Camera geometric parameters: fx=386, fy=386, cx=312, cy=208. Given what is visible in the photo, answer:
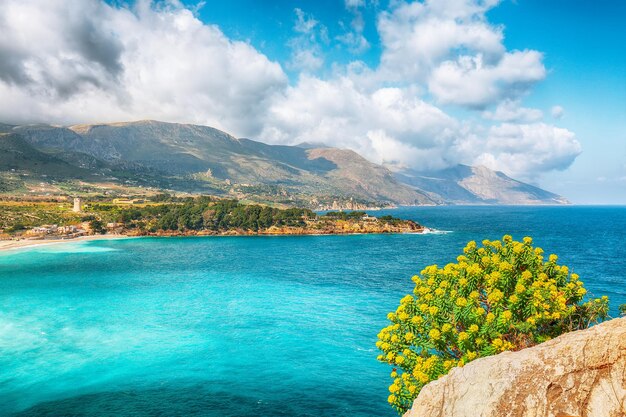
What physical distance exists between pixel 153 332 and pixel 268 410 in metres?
30.3

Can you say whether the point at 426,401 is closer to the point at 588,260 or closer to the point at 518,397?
the point at 518,397

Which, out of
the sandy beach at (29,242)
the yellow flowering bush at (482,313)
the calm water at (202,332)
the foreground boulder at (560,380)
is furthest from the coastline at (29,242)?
the foreground boulder at (560,380)

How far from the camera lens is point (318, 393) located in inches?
1597

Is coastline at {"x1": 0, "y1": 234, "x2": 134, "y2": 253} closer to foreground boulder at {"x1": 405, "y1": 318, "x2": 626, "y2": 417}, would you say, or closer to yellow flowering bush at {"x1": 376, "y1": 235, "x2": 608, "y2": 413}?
yellow flowering bush at {"x1": 376, "y1": 235, "x2": 608, "y2": 413}

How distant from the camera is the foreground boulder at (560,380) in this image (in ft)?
40.5

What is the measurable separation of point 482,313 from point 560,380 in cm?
1001

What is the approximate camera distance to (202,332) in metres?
59.6

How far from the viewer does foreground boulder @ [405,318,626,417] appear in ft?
40.5

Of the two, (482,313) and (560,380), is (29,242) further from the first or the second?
(560,380)

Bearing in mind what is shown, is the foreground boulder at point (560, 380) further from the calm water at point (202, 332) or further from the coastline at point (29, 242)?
the coastline at point (29, 242)

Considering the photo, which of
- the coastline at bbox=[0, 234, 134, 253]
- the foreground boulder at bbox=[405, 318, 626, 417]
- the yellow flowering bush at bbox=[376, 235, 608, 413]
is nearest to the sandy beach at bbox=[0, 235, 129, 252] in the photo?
the coastline at bbox=[0, 234, 134, 253]

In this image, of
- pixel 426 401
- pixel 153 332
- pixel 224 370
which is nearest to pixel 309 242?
pixel 153 332

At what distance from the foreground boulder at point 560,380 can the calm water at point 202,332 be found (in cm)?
2517

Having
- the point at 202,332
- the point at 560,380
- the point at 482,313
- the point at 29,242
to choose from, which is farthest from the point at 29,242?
the point at 560,380
